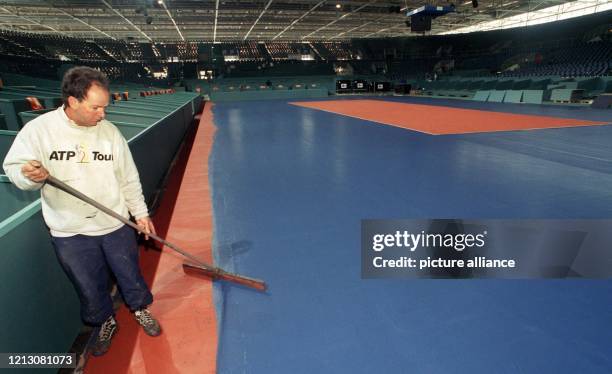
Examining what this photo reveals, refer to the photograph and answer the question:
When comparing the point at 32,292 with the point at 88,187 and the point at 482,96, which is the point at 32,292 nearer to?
the point at 88,187

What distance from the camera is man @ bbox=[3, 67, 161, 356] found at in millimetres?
1736

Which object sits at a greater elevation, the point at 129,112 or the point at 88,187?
the point at 129,112

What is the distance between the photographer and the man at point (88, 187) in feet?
5.70

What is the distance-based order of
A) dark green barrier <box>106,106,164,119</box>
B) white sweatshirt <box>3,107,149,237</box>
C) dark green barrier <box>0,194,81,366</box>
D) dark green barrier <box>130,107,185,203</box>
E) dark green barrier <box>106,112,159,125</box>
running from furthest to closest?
dark green barrier <box>106,106,164,119</box>, dark green barrier <box>106,112,159,125</box>, dark green barrier <box>130,107,185,203</box>, white sweatshirt <box>3,107,149,237</box>, dark green barrier <box>0,194,81,366</box>

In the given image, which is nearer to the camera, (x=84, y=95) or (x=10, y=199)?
(x=84, y=95)

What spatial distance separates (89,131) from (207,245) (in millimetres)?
1613

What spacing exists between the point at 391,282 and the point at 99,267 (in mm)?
1992

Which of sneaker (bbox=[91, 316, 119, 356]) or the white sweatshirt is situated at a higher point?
the white sweatshirt

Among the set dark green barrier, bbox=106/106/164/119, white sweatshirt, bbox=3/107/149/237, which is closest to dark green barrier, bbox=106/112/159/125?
dark green barrier, bbox=106/106/164/119

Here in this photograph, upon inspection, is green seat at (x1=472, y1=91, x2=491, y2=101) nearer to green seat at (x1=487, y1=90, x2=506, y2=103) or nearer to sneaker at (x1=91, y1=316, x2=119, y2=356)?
green seat at (x1=487, y1=90, x2=506, y2=103)

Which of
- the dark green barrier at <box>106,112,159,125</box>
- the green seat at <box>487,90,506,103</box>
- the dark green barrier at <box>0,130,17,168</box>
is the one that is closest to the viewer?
the dark green barrier at <box>0,130,17,168</box>

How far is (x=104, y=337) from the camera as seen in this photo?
2086 mm

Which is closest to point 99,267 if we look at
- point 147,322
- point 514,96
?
point 147,322

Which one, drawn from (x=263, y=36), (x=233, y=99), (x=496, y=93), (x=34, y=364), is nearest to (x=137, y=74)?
(x=263, y=36)
